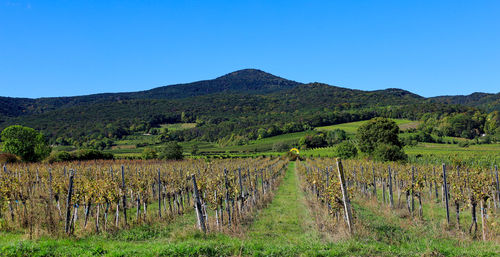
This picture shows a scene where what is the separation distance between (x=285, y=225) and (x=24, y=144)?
156 feet

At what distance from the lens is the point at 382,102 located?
155m

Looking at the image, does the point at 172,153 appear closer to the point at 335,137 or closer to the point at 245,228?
the point at 245,228

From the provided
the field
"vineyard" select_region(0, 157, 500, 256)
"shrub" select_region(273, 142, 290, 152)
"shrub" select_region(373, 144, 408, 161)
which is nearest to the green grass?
the field

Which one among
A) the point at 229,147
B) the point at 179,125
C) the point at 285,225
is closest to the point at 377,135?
the point at 285,225

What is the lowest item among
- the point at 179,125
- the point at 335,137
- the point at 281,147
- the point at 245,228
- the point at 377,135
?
the point at 281,147

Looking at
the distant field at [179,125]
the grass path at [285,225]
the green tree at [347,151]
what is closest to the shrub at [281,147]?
the green tree at [347,151]

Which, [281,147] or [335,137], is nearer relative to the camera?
[281,147]

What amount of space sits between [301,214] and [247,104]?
160 meters

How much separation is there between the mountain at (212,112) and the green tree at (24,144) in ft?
196

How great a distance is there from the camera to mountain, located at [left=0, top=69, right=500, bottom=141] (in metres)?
116

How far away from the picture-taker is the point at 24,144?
46156 mm

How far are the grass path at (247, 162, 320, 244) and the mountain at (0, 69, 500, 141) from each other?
93.6 m

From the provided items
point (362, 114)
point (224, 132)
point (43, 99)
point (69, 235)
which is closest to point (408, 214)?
point (69, 235)

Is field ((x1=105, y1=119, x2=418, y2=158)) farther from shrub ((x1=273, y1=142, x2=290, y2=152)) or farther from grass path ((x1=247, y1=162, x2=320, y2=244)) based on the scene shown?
grass path ((x1=247, y1=162, x2=320, y2=244))
